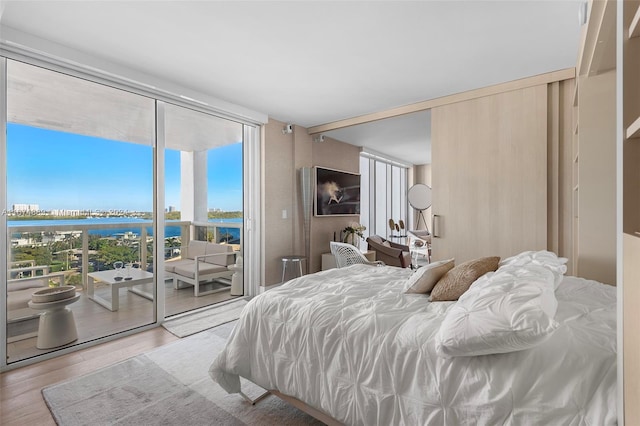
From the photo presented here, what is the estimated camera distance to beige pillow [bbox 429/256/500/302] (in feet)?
5.82

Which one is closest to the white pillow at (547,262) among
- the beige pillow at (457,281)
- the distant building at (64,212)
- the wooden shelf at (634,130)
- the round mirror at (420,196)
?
the beige pillow at (457,281)

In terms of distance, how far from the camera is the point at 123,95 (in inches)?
120

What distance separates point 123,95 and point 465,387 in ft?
11.5

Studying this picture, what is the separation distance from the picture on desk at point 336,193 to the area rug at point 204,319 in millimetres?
1968

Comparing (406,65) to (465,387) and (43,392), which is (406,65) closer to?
(465,387)

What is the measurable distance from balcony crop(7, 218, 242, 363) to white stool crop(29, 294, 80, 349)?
0.05 meters

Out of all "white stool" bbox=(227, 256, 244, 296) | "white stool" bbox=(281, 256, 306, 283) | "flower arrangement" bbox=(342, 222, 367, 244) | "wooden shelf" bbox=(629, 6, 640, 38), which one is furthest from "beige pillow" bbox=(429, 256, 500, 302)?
"flower arrangement" bbox=(342, 222, 367, 244)

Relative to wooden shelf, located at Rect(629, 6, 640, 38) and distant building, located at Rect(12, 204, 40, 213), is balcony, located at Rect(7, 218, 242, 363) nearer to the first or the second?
distant building, located at Rect(12, 204, 40, 213)

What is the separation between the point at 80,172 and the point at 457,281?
3.15 metres

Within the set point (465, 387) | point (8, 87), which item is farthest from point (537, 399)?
point (8, 87)

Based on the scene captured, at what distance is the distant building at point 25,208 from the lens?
2459 mm

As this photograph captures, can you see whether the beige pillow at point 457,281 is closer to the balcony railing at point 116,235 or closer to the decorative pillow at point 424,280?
the decorative pillow at point 424,280

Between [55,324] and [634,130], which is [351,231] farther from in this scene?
[634,130]

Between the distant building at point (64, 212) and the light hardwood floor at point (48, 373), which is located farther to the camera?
the distant building at point (64, 212)
